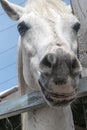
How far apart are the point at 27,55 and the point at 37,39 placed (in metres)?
0.16

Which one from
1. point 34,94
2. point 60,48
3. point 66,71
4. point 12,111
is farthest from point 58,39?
point 12,111

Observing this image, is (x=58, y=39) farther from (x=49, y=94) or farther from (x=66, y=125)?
(x=66, y=125)

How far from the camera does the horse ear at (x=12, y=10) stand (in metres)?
2.36

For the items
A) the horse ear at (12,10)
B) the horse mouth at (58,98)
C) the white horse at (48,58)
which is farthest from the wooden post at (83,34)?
the horse mouth at (58,98)

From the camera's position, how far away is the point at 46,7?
228 cm

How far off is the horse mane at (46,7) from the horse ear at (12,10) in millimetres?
57

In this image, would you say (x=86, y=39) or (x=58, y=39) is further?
(x=86, y=39)

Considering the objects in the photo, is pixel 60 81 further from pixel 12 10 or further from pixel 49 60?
pixel 12 10

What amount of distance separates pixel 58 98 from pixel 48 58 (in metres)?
0.22

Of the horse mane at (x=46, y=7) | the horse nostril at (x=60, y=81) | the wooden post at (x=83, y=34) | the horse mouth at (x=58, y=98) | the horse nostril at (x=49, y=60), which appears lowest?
the wooden post at (x=83, y=34)

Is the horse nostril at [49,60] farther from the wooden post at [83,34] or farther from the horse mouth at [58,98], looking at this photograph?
the wooden post at [83,34]

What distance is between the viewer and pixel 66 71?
5.71ft

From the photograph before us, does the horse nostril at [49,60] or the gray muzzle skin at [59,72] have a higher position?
the horse nostril at [49,60]

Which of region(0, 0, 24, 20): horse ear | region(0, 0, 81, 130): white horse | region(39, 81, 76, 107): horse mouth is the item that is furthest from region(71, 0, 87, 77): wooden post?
region(39, 81, 76, 107): horse mouth
